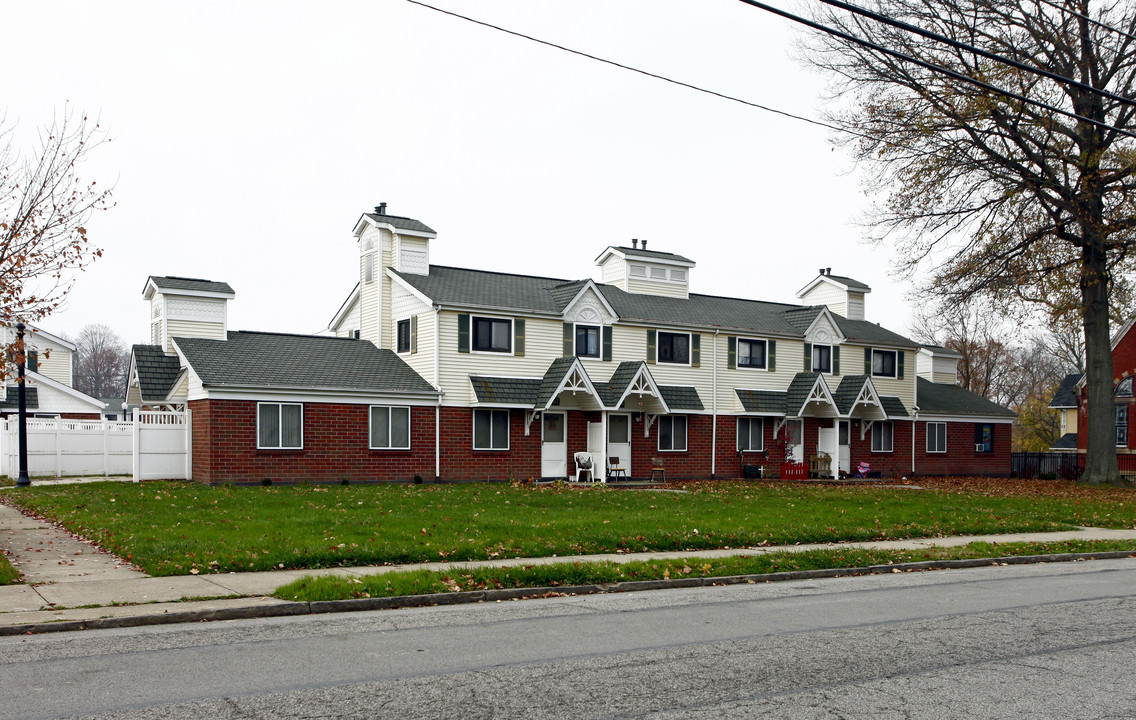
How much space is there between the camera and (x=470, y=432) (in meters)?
34.3

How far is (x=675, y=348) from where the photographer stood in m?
39.2

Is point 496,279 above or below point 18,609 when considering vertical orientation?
above

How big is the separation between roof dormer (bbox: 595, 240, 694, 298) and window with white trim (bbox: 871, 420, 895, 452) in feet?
34.1

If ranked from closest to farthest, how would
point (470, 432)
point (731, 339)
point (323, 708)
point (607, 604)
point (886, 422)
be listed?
point (323, 708) → point (607, 604) → point (470, 432) → point (731, 339) → point (886, 422)

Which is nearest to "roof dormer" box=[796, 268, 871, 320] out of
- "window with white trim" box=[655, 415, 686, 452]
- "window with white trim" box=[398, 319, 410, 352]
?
"window with white trim" box=[655, 415, 686, 452]

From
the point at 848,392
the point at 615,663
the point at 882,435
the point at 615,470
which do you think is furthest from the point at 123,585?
the point at 882,435

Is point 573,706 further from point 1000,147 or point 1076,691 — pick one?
point 1000,147

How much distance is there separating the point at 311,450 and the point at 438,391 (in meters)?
4.61

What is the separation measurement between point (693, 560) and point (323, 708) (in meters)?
8.87

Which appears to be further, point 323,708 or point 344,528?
point 344,528

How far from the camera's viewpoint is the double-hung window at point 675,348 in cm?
3881

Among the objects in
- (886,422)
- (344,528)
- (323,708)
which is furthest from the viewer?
(886,422)

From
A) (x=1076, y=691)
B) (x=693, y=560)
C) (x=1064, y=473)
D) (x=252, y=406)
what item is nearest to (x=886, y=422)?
(x=1064, y=473)

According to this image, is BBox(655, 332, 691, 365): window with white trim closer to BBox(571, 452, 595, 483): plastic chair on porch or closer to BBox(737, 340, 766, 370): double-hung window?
BBox(737, 340, 766, 370): double-hung window
